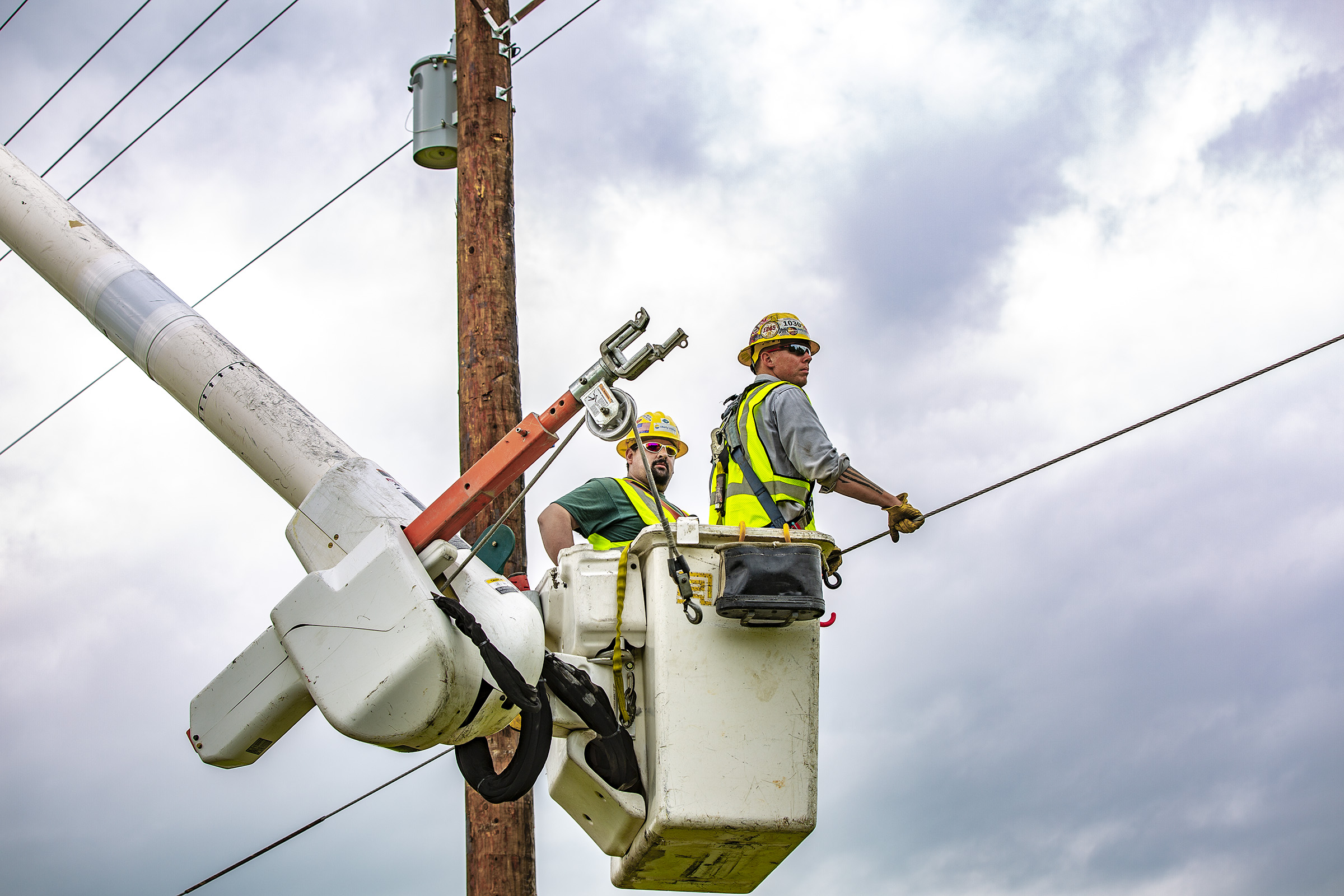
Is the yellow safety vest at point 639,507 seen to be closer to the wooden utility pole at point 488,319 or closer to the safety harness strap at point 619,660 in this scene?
the wooden utility pole at point 488,319

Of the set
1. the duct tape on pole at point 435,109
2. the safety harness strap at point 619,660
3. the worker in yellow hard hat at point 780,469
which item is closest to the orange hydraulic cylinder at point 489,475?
the safety harness strap at point 619,660

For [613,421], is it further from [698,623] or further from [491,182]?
[491,182]

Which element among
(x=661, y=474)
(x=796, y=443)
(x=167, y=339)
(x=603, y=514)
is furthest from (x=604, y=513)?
(x=167, y=339)

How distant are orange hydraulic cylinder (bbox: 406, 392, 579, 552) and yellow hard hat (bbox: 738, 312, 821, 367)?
1488 mm

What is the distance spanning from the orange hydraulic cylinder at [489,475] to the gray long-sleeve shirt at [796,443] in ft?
3.68

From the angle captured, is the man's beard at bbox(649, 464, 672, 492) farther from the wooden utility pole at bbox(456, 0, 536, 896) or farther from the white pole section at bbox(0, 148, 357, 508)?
the white pole section at bbox(0, 148, 357, 508)

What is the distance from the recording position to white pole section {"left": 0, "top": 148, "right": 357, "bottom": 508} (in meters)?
5.02

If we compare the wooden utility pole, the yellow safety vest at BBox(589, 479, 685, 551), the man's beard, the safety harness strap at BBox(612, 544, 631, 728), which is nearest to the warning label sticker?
the safety harness strap at BBox(612, 544, 631, 728)

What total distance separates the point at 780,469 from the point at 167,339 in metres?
2.28

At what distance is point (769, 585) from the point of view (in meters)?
4.77

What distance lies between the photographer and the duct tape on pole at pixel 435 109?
7.65 m

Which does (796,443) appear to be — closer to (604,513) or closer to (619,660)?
(619,660)

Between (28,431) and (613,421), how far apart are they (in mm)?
7622

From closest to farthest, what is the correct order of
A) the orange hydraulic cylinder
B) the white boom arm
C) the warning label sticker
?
the white boom arm, the orange hydraulic cylinder, the warning label sticker
